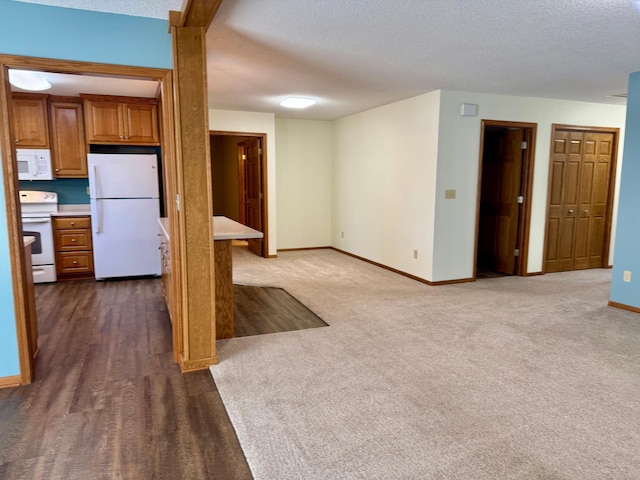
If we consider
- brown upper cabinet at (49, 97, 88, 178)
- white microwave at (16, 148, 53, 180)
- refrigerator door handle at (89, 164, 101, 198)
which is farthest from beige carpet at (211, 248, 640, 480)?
white microwave at (16, 148, 53, 180)

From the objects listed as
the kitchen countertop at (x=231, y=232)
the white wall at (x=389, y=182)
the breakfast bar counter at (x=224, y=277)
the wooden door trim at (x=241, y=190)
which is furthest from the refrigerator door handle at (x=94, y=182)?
the white wall at (x=389, y=182)

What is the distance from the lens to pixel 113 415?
2.43 meters

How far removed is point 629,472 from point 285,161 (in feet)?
21.7

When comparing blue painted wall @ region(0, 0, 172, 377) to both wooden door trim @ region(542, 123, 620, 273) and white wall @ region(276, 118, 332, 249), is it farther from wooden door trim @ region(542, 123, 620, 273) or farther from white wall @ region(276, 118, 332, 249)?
wooden door trim @ region(542, 123, 620, 273)

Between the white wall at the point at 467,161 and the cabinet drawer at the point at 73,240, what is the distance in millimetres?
4580

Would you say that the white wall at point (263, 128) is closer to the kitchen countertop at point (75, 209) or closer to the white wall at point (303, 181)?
the white wall at point (303, 181)

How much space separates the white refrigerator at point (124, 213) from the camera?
17.2 ft

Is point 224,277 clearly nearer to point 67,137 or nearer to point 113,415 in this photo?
point 113,415

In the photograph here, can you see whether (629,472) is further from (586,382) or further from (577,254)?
(577,254)

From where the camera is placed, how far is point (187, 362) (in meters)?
3.02

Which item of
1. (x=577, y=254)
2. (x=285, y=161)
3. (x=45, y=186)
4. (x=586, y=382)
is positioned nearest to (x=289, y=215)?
(x=285, y=161)

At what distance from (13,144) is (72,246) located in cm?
319

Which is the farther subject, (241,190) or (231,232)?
(241,190)

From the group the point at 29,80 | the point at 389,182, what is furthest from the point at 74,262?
the point at 389,182
